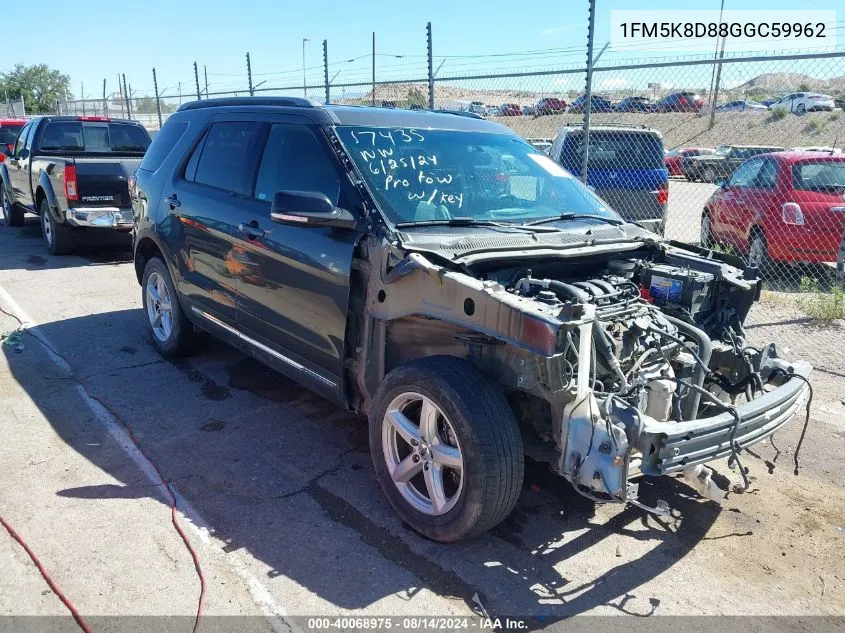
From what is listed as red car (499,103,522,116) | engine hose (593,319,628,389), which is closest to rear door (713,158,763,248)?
red car (499,103,522,116)

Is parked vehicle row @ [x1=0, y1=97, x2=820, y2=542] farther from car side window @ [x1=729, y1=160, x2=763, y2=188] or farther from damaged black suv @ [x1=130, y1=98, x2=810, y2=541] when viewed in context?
car side window @ [x1=729, y1=160, x2=763, y2=188]

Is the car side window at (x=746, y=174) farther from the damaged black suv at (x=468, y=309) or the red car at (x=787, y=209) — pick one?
the damaged black suv at (x=468, y=309)

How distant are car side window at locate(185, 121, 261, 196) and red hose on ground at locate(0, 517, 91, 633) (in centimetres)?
238

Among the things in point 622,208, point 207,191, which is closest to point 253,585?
point 207,191

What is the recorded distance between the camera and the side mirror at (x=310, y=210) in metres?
3.56

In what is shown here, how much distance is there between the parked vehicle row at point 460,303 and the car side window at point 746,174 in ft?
18.9

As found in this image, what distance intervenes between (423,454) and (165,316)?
3.48m

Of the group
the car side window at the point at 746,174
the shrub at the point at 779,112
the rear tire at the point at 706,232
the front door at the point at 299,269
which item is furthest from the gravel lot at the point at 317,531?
the shrub at the point at 779,112

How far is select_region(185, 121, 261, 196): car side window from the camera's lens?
4641 millimetres

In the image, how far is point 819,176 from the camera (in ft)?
28.7

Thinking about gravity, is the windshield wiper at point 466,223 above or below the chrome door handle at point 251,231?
above

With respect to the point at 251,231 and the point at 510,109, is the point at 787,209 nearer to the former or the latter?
the point at 510,109

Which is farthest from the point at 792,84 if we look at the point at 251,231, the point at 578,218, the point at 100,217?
the point at 251,231

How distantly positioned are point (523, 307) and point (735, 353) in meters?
1.50
